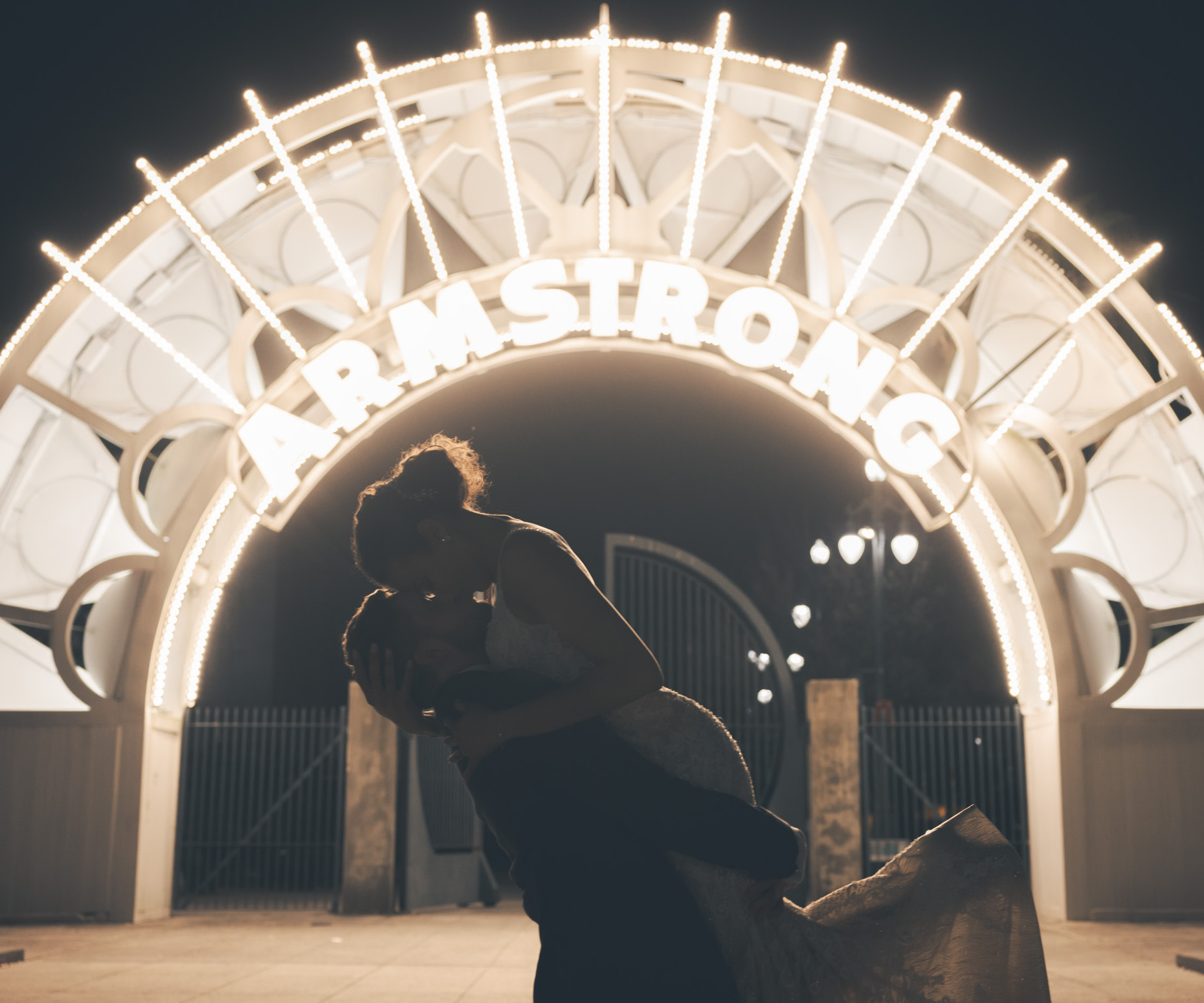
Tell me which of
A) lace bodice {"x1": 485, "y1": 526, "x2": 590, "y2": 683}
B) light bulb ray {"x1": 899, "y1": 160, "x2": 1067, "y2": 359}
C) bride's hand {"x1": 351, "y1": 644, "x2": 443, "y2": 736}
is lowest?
bride's hand {"x1": 351, "y1": 644, "x2": 443, "y2": 736}

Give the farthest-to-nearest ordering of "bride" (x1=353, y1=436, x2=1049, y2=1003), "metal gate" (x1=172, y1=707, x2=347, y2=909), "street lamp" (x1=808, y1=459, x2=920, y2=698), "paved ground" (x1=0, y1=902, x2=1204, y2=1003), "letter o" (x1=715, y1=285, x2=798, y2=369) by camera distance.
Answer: "street lamp" (x1=808, y1=459, x2=920, y2=698), "metal gate" (x1=172, y1=707, x2=347, y2=909), "letter o" (x1=715, y1=285, x2=798, y2=369), "paved ground" (x1=0, y1=902, x2=1204, y2=1003), "bride" (x1=353, y1=436, x2=1049, y2=1003)

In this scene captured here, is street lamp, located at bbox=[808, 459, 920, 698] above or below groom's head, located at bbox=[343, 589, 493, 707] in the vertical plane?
above

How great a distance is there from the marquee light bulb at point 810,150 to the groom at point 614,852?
10083mm

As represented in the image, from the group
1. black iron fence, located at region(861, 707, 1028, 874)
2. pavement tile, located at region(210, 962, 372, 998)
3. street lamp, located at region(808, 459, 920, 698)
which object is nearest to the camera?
pavement tile, located at region(210, 962, 372, 998)

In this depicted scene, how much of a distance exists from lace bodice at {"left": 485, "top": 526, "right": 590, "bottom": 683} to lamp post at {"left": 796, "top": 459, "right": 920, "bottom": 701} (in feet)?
32.0

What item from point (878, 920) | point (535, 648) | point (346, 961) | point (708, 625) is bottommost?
point (346, 961)

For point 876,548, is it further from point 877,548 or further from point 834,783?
point 834,783

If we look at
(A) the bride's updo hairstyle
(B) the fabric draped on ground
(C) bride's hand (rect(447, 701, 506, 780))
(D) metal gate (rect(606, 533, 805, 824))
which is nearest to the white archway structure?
(D) metal gate (rect(606, 533, 805, 824))

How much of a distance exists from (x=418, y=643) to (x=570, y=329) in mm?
9637

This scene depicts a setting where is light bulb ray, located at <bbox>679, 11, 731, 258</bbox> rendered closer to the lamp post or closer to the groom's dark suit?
the lamp post

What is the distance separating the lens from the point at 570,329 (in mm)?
11602

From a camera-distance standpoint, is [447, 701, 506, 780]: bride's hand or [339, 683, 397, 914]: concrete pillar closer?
[447, 701, 506, 780]: bride's hand

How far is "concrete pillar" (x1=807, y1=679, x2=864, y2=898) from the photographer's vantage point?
1369cm

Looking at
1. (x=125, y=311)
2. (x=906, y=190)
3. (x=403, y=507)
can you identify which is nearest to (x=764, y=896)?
(x=403, y=507)
